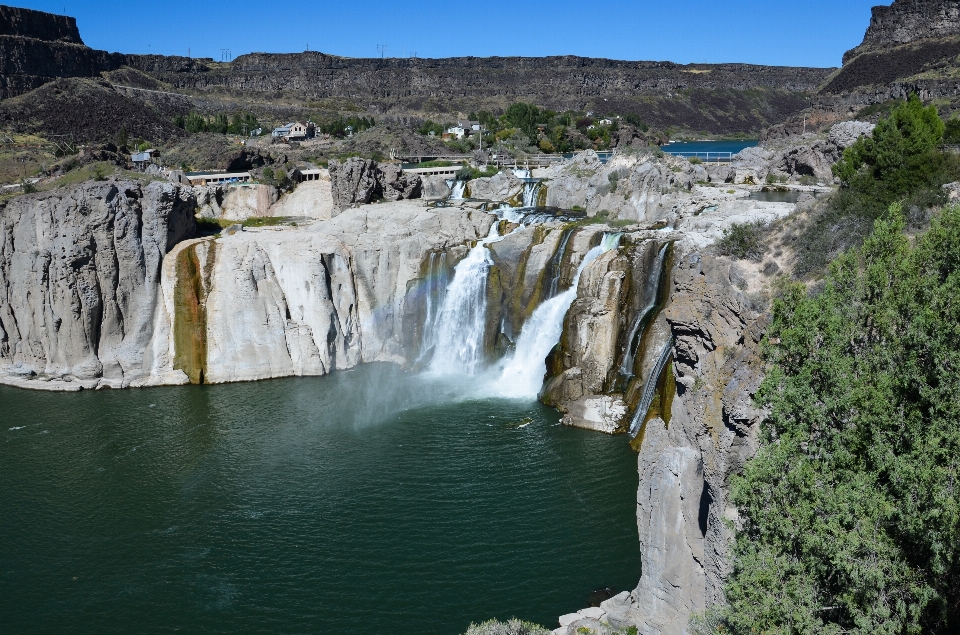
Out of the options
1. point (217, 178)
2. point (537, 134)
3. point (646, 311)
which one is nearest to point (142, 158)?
point (217, 178)

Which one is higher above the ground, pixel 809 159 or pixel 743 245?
pixel 809 159

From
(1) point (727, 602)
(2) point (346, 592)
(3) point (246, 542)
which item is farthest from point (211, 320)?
(1) point (727, 602)

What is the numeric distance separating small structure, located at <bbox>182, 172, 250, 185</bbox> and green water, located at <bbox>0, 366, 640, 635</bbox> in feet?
81.1

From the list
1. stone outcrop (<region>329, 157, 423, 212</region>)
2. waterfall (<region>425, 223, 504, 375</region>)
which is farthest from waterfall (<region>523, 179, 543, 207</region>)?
waterfall (<region>425, 223, 504, 375</region>)

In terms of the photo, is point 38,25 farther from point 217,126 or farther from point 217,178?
point 217,178

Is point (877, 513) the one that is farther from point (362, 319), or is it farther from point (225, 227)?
Result: point (225, 227)

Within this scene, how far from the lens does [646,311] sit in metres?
31.8

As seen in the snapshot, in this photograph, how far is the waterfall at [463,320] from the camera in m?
37.8

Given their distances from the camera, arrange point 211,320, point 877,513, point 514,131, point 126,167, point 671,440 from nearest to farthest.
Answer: point 877,513 → point 671,440 → point 211,320 → point 126,167 → point 514,131

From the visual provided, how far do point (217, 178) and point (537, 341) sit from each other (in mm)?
32434

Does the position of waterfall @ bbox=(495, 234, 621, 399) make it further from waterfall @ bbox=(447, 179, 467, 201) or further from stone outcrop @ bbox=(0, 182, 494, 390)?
waterfall @ bbox=(447, 179, 467, 201)

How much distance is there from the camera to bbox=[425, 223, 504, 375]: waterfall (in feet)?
124

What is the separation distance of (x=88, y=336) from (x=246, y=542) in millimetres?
20497

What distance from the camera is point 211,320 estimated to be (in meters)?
38.6
